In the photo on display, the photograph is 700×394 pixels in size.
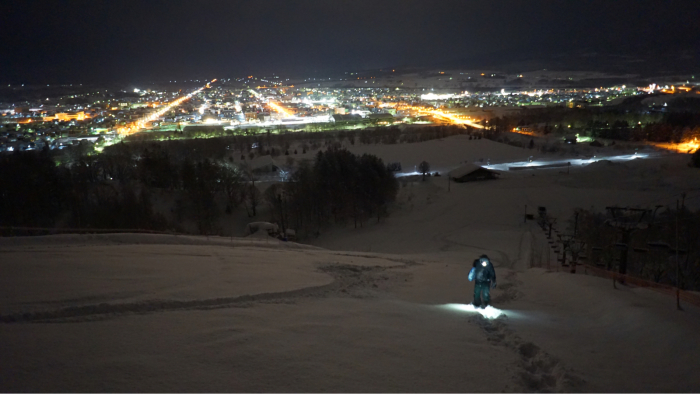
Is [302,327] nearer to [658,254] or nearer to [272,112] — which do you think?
[658,254]

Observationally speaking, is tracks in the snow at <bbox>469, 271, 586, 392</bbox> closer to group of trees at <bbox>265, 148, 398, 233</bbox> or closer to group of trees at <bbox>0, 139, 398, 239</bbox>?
group of trees at <bbox>0, 139, 398, 239</bbox>

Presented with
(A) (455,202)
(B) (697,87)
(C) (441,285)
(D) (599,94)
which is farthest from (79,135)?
(B) (697,87)

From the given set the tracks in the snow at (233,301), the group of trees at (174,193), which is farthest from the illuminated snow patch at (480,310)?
the group of trees at (174,193)

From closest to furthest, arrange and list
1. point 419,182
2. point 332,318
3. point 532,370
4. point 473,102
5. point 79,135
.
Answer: point 532,370, point 332,318, point 419,182, point 79,135, point 473,102

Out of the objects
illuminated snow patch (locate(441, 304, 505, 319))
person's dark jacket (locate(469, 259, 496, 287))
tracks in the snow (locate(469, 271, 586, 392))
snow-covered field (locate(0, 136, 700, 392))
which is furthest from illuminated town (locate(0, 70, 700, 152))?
tracks in the snow (locate(469, 271, 586, 392))

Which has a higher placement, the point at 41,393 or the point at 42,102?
the point at 42,102

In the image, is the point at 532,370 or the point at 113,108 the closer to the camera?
the point at 532,370

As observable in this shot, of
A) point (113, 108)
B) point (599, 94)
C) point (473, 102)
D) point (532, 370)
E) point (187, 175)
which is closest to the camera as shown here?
point (532, 370)

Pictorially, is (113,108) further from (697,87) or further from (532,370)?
(697,87)
